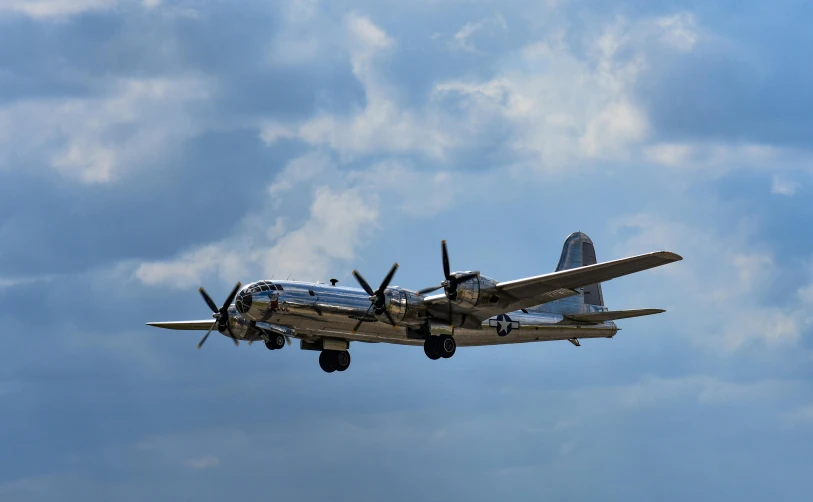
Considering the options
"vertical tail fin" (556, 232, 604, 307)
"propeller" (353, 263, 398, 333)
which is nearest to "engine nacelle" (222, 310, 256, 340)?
"propeller" (353, 263, 398, 333)

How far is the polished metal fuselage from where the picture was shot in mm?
48562

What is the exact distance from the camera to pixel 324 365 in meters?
55.3

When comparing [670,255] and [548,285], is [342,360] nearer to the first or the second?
[548,285]

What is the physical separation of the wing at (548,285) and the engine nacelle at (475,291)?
35 centimetres

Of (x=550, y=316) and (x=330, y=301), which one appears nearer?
(x=330, y=301)

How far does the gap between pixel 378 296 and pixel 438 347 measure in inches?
167

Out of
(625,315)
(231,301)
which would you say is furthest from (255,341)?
(625,315)

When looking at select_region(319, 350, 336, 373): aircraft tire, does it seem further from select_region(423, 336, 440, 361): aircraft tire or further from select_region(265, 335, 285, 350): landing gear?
select_region(423, 336, 440, 361): aircraft tire

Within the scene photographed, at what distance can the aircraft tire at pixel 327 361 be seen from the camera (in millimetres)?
55062

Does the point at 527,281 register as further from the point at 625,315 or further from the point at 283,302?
the point at 283,302

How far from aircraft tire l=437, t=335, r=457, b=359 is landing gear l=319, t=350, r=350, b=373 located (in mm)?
6805

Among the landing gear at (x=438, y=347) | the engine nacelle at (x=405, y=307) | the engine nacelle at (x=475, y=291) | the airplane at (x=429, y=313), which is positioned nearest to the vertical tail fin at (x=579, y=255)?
the airplane at (x=429, y=313)

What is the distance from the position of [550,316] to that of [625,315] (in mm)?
4510

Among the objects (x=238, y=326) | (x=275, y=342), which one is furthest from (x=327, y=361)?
(x=238, y=326)
